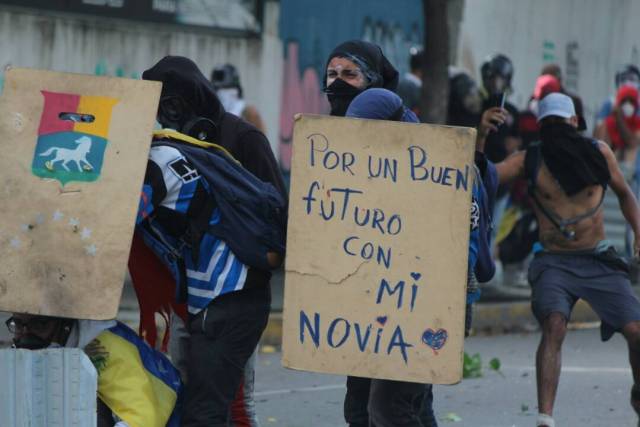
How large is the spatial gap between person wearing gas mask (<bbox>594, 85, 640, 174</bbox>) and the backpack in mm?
10314

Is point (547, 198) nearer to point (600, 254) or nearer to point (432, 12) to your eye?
point (600, 254)

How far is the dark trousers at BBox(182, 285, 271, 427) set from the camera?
499 centimetres

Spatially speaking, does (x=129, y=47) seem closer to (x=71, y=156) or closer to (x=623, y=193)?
(x=623, y=193)

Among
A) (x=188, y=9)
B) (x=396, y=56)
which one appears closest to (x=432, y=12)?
(x=188, y=9)

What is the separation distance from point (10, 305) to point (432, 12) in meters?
8.64

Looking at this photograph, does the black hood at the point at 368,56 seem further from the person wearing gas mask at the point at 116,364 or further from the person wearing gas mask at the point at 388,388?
the person wearing gas mask at the point at 116,364

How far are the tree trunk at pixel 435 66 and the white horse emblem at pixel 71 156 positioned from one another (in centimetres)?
809

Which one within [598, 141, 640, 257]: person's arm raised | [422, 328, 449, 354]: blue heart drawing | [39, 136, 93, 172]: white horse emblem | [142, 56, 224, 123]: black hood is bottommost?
[422, 328, 449, 354]: blue heart drawing

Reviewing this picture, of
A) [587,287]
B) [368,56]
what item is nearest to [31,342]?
[368,56]

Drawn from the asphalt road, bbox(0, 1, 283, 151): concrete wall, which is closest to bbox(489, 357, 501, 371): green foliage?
the asphalt road

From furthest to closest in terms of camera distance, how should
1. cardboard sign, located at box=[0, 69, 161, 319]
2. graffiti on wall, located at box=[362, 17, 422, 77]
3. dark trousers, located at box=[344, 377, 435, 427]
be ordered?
graffiti on wall, located at box=[362, 17, 422, 77], dark trousers, located at box=[344, 377, 435, 427], cardboard sign, located at box=[0, 69, 161, 319]

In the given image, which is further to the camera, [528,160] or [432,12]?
[432,12]

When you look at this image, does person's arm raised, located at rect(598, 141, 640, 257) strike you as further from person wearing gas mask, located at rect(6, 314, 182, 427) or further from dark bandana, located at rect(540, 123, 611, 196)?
person wearing gas mask, located at rect(6, 314, 182, 427)

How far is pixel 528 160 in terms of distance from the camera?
7926 mm
